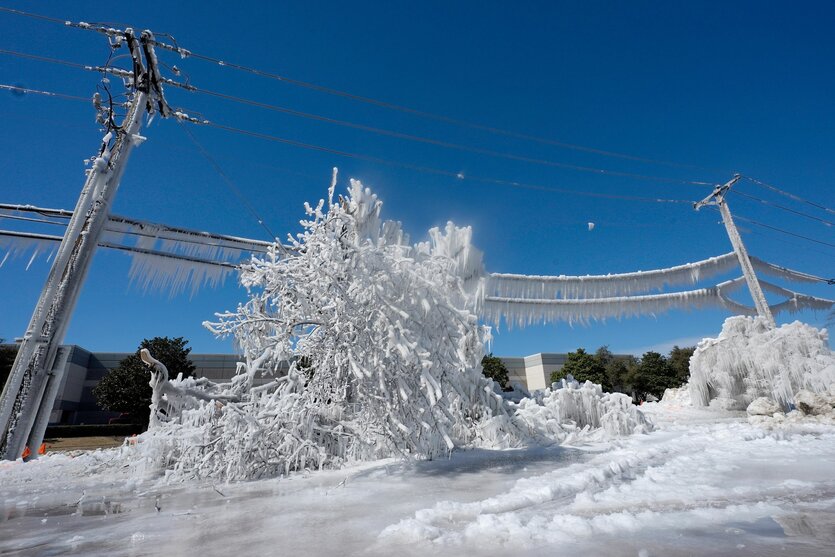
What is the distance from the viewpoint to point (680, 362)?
135 ft

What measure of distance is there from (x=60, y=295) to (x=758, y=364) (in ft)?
65.2

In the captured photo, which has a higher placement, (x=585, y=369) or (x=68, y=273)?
(x=585, y=369)

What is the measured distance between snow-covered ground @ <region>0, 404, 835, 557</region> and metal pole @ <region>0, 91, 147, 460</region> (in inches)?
76.3

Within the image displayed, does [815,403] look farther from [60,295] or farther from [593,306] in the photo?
[60,295]

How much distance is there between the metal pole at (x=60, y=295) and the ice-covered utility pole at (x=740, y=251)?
2109cm

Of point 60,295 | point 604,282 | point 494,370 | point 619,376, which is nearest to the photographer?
point 60,295

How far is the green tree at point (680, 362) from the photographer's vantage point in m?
38.7

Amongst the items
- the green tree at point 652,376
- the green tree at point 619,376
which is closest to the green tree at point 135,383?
the green tree at point 619,376

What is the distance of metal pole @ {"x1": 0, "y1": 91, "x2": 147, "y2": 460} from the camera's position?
7.00 metres

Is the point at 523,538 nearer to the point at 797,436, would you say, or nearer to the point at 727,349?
the point at 797,436

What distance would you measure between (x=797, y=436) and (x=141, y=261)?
14.3 m

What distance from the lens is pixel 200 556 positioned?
7.39 feet

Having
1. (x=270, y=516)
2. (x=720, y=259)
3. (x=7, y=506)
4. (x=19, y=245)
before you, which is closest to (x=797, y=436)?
(x=270, y=516)

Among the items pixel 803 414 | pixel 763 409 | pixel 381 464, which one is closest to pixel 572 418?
pixel 763 409
